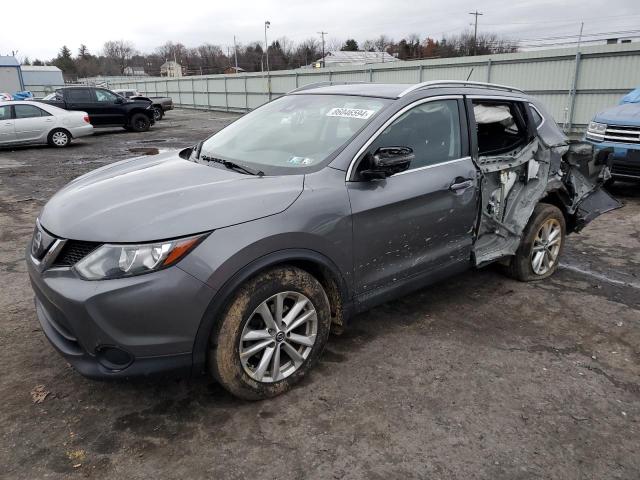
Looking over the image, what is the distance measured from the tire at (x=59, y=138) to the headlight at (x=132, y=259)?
1519cm

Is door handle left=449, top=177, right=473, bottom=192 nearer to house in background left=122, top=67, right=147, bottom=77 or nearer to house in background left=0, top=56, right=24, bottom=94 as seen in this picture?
house in background left=0, top=56, right=24, bottom=94

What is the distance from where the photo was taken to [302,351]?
302 centimetres

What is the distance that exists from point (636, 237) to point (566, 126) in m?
9.61

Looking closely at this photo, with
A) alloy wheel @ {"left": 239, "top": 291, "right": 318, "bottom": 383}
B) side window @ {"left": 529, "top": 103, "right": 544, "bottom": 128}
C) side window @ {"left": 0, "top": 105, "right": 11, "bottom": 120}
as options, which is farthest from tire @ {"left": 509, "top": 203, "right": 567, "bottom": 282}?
side window @ {"left": 0, "top": 105, "right": 11, "bottom": 120}

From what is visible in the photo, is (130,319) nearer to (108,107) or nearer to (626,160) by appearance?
(626,160)

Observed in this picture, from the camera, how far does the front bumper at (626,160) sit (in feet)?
24.8

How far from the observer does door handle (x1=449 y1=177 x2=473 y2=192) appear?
3635 mm

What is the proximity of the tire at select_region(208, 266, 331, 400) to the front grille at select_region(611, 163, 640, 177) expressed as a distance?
22.2 feet

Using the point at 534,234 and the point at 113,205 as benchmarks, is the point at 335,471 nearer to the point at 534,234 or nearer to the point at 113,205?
the point at 113,205

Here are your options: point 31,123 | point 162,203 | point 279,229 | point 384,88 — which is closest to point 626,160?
point 384,88

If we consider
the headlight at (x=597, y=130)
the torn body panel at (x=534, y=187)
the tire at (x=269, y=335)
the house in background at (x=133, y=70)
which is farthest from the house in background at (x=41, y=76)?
the tire at (x=269, y=335)

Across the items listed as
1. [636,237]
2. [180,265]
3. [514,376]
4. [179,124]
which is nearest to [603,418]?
[514,376]

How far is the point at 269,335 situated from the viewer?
9.21 ft

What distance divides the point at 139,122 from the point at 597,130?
17489 mm
